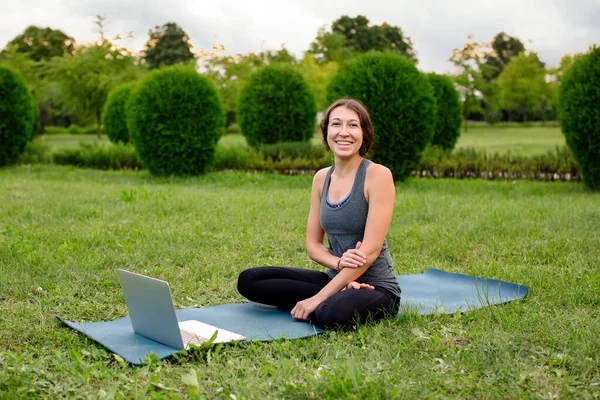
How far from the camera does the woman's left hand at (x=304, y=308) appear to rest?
4.11 metres

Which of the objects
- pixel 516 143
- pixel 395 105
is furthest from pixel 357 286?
pixel 516 143

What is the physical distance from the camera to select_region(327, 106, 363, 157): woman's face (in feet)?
13.9

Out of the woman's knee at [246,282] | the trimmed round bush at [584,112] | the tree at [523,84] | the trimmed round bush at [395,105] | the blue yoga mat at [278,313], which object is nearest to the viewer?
the blue yoga mat at [278,313]

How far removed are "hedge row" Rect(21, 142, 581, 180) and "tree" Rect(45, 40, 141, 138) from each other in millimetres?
16607

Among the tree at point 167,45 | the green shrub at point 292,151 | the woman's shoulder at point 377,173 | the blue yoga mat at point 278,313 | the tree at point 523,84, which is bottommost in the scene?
the blue yoga mat at point 278,313

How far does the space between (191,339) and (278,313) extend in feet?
2.86

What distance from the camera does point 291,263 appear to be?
605 cm

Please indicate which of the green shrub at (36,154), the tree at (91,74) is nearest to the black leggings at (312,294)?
the green shrub at (36,154)

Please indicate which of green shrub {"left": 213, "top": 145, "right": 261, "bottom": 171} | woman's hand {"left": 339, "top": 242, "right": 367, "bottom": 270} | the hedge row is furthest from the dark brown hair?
green shrub {"left": 213, "top": 145, "right": 261, "bottom": 171}

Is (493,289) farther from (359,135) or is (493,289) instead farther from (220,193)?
(220,193)

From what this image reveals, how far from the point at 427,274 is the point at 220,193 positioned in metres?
5.82

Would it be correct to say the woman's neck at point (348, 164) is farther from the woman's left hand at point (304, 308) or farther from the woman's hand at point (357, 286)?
the woman's left hand at point (304, 308)

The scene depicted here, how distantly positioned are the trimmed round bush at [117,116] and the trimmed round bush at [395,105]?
12334mm

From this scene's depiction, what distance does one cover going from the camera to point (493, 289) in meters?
4.98
